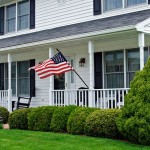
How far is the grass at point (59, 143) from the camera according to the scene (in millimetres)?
8078

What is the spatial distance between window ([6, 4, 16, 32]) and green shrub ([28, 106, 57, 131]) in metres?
7.59

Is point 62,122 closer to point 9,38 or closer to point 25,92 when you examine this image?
point 25,92

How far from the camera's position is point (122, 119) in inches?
347

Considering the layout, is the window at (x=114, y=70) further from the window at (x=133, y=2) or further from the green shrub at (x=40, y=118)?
the green shrub at (x=40, y=118)

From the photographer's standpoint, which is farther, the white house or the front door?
the front door

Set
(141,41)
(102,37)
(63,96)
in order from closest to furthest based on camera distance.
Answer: (141,41)
(102,37)
(63,96)

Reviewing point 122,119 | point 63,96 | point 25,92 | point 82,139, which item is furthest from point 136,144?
point 25,92

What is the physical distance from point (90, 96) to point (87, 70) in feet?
9.10

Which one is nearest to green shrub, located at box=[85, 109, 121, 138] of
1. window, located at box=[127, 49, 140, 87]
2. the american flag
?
the american flag

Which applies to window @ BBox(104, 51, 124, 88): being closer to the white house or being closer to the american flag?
the white house

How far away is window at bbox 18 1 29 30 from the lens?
1761 centimetres

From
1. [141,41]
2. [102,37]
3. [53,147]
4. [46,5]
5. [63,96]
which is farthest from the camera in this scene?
[46,5]

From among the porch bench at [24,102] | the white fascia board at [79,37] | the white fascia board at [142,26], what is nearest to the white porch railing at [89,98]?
the white fascia board at [79,37]

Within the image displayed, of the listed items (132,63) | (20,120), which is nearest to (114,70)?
(132,63)
